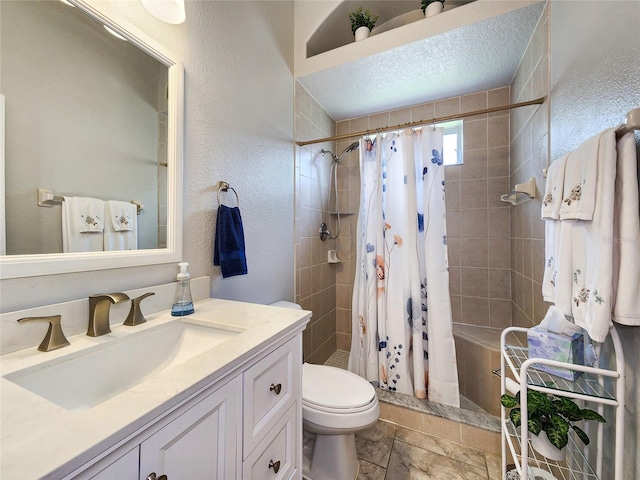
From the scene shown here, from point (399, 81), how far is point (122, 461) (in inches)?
90.0

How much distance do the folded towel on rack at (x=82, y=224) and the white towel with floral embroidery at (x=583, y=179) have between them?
148cm

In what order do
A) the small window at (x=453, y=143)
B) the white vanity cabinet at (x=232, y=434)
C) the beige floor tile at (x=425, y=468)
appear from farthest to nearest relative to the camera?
the small window at (x=453, y=143) < the beige floor tile at (x=425, y=468) < the white vanity cabinet at (x=232, y=434)

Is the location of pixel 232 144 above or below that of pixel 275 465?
above

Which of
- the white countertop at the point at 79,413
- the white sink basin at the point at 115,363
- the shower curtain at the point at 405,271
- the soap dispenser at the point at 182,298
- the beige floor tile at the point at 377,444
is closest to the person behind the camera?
the white countertop at the point at 79,413

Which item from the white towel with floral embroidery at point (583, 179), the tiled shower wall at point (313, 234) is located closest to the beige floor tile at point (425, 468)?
the tiled shower wall at point (313, 234)

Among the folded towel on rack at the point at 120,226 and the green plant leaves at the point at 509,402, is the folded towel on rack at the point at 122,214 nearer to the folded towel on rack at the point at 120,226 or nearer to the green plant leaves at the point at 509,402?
the folded towel on rack at the point at 120,226

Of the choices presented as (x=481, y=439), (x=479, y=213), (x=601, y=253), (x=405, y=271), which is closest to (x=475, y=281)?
(x=479, y=213)

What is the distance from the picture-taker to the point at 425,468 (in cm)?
129

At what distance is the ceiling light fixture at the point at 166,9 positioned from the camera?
907mm

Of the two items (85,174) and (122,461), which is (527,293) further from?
(85,174)

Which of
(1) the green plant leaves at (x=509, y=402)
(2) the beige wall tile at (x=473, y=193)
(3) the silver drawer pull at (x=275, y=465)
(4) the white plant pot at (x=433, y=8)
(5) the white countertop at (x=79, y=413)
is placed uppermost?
(4) the white plant pot at (x=433, y=8)

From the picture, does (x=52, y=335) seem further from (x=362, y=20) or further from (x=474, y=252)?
(x=474, y=252)

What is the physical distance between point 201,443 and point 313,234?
5.46 ft

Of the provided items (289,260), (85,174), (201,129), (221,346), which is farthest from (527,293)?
(85,174)
